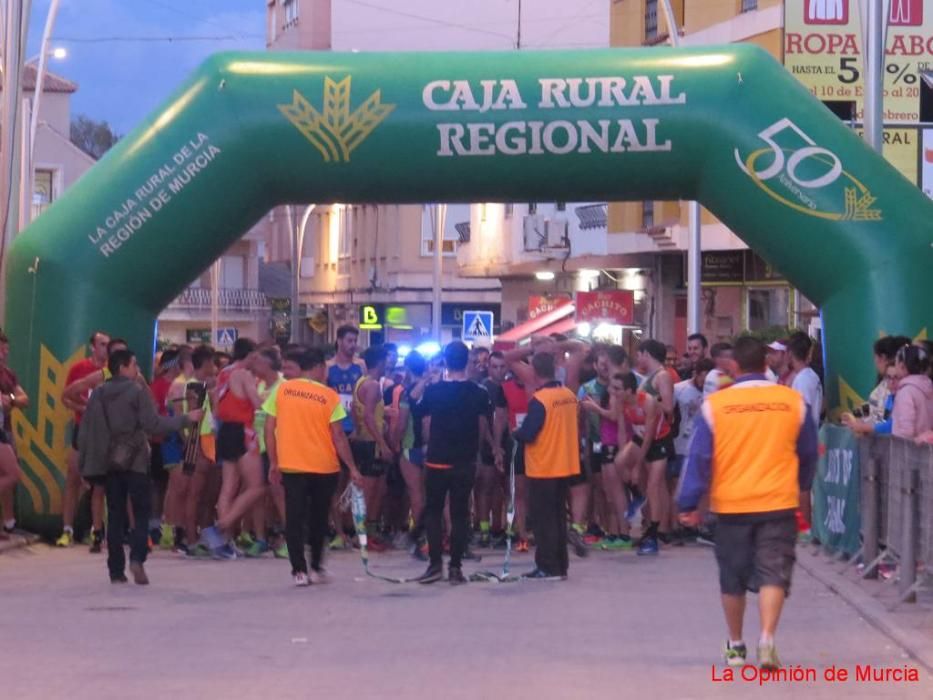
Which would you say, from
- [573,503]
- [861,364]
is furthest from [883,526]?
[573,503]

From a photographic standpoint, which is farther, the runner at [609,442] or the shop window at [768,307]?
the shop window at [768,307]

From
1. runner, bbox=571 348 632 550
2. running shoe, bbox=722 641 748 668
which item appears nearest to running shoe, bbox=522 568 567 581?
runner, bbox=571 348 632 550

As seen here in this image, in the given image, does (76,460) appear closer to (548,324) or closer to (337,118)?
(337,118)

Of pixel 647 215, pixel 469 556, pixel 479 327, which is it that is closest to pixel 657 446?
pixel 469 556

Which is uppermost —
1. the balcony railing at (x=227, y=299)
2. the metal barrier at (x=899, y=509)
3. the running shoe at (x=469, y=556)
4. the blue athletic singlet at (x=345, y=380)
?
the balcony railing at (x=227, y=299)

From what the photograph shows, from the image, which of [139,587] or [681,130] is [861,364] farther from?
[139,587]

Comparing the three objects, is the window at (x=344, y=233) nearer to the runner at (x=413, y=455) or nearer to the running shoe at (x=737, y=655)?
the runner at (x=413, y=455)

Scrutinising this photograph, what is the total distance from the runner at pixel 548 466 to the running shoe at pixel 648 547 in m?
2.15

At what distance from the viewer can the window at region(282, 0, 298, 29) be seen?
221ft

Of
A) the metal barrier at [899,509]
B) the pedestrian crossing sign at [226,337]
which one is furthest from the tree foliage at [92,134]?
the metal barrier at [899,509]

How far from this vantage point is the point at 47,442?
15922mm

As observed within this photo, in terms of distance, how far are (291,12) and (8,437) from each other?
56012 millimetres

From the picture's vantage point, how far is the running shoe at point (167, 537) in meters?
16.2

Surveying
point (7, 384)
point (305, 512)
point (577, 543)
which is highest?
point (7, 384)
